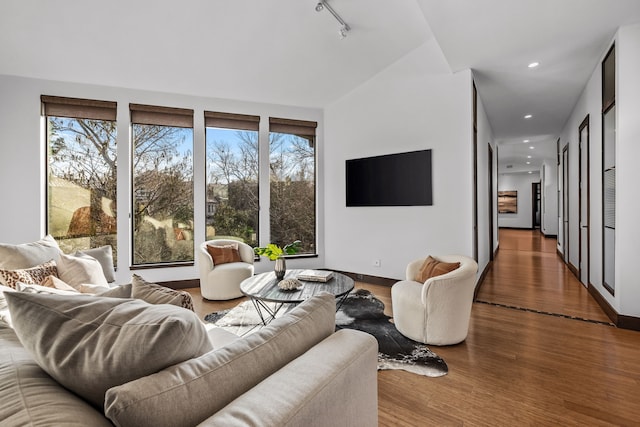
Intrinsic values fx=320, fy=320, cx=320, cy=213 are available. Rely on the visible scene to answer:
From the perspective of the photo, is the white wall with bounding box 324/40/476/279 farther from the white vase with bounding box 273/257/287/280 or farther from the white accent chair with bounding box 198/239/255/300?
the white vase with bounding box 273/257/287/280

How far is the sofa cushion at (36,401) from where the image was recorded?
63cm

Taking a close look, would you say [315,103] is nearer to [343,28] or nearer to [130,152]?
[343,28]

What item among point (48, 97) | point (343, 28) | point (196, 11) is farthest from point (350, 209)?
point (48, 97)

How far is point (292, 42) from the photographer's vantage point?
154 inches

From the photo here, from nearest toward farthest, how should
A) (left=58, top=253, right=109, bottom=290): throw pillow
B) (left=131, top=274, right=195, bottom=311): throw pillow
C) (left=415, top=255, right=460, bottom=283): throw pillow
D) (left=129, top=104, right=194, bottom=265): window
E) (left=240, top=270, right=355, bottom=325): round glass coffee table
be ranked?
(left=131, top=274, right=195, bottom=311): throw pillow
(left=58, top=253, right=109, bottom=290): throw pillow
(left=240, top=270, right=355, bottom=325): round glass coffee table
(left=415, top=255, right=460, bottom=283): throw pillow
(left=129, top=104, right=194, bottom=265): window

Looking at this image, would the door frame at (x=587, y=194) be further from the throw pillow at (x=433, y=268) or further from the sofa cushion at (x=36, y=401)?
the sofa cushion at (x=36, y=401)

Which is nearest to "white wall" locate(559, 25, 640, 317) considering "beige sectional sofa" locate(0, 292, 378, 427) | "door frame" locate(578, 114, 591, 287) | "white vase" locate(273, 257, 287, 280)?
"door frame" locate(578, 114, 591, 287)

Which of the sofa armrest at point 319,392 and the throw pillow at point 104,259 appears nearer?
the sofa armrest at point 319,392

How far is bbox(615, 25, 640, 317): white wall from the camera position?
2992 mm

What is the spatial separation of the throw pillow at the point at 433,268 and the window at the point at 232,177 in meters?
2.94

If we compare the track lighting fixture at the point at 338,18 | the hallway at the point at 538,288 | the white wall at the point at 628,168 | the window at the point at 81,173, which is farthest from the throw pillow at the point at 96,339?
the window at the point at 81,173

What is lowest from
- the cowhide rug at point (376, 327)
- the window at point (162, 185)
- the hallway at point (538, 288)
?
the cowhide rug at point (376, 327)

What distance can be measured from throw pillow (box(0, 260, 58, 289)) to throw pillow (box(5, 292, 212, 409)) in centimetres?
143

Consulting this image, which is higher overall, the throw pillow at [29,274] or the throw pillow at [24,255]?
the throw pillow at [24,255]
